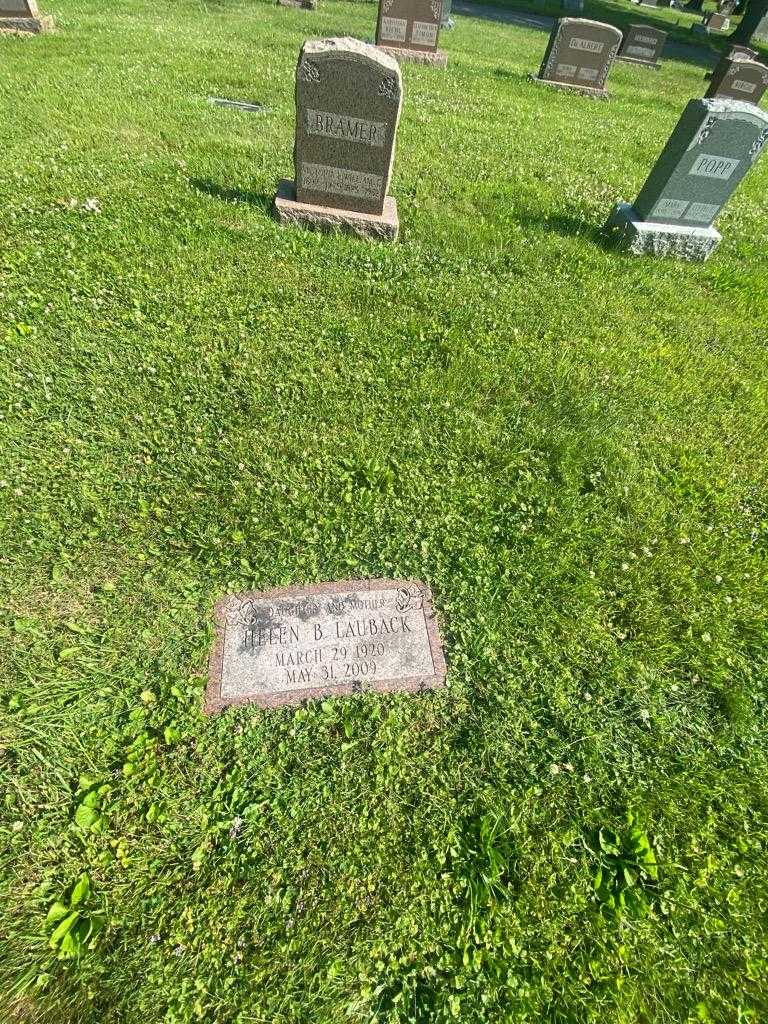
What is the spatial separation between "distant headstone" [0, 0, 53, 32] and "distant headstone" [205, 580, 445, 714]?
47.5ft

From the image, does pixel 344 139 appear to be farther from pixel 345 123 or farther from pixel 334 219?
pixel 334 219

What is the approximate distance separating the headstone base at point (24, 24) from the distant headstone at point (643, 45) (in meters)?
20.2

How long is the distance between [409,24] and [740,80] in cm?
912

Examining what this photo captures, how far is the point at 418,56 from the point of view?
44.4 feet

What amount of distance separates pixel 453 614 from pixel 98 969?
7.95ft

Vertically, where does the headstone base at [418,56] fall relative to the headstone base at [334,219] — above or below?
below

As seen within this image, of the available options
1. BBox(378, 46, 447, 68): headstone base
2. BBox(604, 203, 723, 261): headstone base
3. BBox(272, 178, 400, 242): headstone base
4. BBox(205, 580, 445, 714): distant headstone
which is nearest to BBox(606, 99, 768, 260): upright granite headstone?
BBox(604, 203, 723, 261): headstone base

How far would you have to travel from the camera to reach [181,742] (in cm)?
277

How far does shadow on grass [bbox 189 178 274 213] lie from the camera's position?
643 cm

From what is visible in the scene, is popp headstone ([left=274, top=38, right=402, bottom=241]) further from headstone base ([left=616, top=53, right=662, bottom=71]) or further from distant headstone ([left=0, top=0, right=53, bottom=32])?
headstone base ([left=616, top=53, right=662, bottom=71])

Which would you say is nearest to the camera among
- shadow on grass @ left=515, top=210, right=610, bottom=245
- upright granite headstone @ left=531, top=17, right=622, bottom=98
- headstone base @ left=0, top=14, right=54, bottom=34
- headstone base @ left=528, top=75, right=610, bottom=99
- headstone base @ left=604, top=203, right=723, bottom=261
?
headstone base @ left=604, top=203, right=723, bottom=261

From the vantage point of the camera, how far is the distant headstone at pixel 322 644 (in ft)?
9.83

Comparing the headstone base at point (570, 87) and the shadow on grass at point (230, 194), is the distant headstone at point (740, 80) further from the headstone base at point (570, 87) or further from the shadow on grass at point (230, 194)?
the shadow on grass at point (230, 194)

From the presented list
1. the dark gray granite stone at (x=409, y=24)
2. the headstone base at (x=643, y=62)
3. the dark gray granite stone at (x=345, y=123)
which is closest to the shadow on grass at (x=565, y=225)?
the dark gray granite stone at (x=345, y=123)
